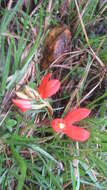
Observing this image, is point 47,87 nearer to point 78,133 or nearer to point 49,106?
point 49,106

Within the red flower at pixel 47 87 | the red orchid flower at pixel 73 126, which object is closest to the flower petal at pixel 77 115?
the red orchid flower at pixel 73 126

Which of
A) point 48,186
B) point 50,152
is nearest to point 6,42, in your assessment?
point 50,152

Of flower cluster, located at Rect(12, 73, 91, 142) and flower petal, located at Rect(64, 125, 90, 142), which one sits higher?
flower cluster, located at Rect(12, 73, 91, 142)

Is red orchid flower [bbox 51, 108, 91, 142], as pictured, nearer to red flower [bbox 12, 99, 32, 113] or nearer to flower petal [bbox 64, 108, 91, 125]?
flower petal [bbox 64, 108, 91, 125]

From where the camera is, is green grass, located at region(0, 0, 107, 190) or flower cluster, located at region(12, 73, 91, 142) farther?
green grass, located at region(0, 0, 107, 190)

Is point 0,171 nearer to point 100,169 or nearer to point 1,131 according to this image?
point 1,131

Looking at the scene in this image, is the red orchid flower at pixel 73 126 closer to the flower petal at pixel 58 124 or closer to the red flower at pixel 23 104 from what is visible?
the flower petal at pixel 58 124

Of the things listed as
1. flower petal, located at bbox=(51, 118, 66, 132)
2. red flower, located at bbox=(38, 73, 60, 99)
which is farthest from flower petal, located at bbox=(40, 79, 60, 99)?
flower petal, located at bbox=(51, 118, 66, 132)

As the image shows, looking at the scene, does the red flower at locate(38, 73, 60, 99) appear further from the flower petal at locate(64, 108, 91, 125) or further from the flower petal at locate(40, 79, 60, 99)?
the flower petal at locate(64, 108, 91, 125)

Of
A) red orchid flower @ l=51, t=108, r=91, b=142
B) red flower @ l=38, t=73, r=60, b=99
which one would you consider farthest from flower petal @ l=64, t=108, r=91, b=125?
red flower @ l=38, t=73, r=60, b=99
